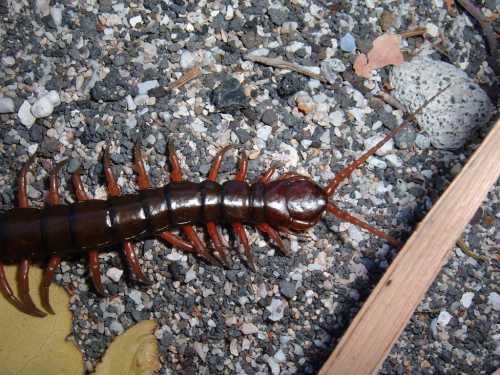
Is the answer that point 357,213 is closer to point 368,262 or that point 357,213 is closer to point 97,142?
point 368,262

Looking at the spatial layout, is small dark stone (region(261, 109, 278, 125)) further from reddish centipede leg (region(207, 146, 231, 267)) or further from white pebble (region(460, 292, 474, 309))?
white pebble (region(460, 292, 474, 309))

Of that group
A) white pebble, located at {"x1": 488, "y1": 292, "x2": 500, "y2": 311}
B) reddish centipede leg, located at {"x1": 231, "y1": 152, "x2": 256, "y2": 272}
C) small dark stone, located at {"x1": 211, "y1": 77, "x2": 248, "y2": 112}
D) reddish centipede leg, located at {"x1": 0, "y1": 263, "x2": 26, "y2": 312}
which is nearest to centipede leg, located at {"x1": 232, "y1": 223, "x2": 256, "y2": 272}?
reddish centipede leg, located at {"x1": 231, "y1": 152, "x2": 256, "y2": 272}

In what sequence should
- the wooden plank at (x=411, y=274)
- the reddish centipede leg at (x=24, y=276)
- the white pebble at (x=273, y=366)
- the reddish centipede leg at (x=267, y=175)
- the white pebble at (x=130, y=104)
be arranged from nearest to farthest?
the wooden plank at (x=411, y=274) → the reddish centipede leg at (x=24, y=276) → the white pebble at (x=273, y=366) → the reddish centipede leg at (x=267, y=175) → the white pebble at (x=130, y=104)

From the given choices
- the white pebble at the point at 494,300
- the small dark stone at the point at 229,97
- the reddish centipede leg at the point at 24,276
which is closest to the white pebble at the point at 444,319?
the white pebble at the point at 494,300

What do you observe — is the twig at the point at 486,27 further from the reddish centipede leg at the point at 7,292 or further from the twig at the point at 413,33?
the reddish centipede leg at the point at 7,292

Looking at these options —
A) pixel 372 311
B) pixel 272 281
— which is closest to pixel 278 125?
pixel 272 281
